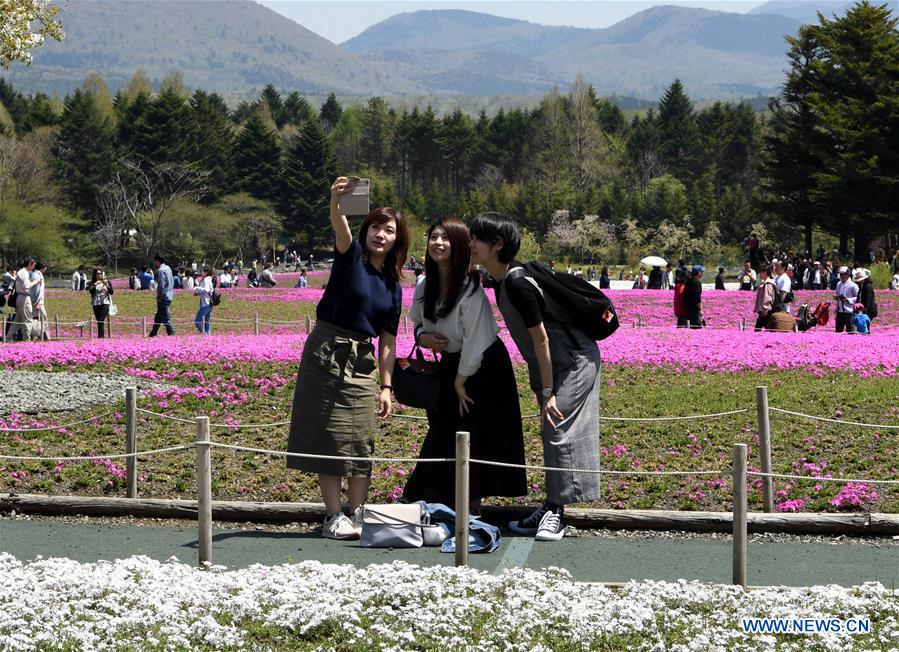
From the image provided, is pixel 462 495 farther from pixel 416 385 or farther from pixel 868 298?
pixel 868 298

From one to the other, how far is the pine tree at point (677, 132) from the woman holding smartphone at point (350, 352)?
90.2 m

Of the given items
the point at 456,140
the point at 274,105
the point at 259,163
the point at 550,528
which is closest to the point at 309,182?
the point at 259,163

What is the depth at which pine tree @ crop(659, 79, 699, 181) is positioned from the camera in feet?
318

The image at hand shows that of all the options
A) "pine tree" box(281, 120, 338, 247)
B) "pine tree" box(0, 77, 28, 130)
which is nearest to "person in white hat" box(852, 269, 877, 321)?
"pine tree" box(281, 120, 338, 247)

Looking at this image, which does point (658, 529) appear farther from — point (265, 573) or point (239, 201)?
point (239, 201)

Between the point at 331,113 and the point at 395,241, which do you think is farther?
the point at 331,113

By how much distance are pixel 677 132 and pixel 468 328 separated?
94.8 meters

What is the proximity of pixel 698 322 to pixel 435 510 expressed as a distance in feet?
49.5

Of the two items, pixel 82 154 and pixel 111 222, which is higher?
pixel 82 154

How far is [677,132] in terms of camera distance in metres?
99.2

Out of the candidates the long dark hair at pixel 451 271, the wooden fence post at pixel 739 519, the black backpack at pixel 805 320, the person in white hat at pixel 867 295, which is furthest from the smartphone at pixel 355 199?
the person in white hat at pixel 867 295

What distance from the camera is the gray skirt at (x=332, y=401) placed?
26.2ft

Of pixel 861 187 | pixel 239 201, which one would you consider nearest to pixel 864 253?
pixel 861 187

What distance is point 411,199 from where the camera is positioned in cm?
9319
